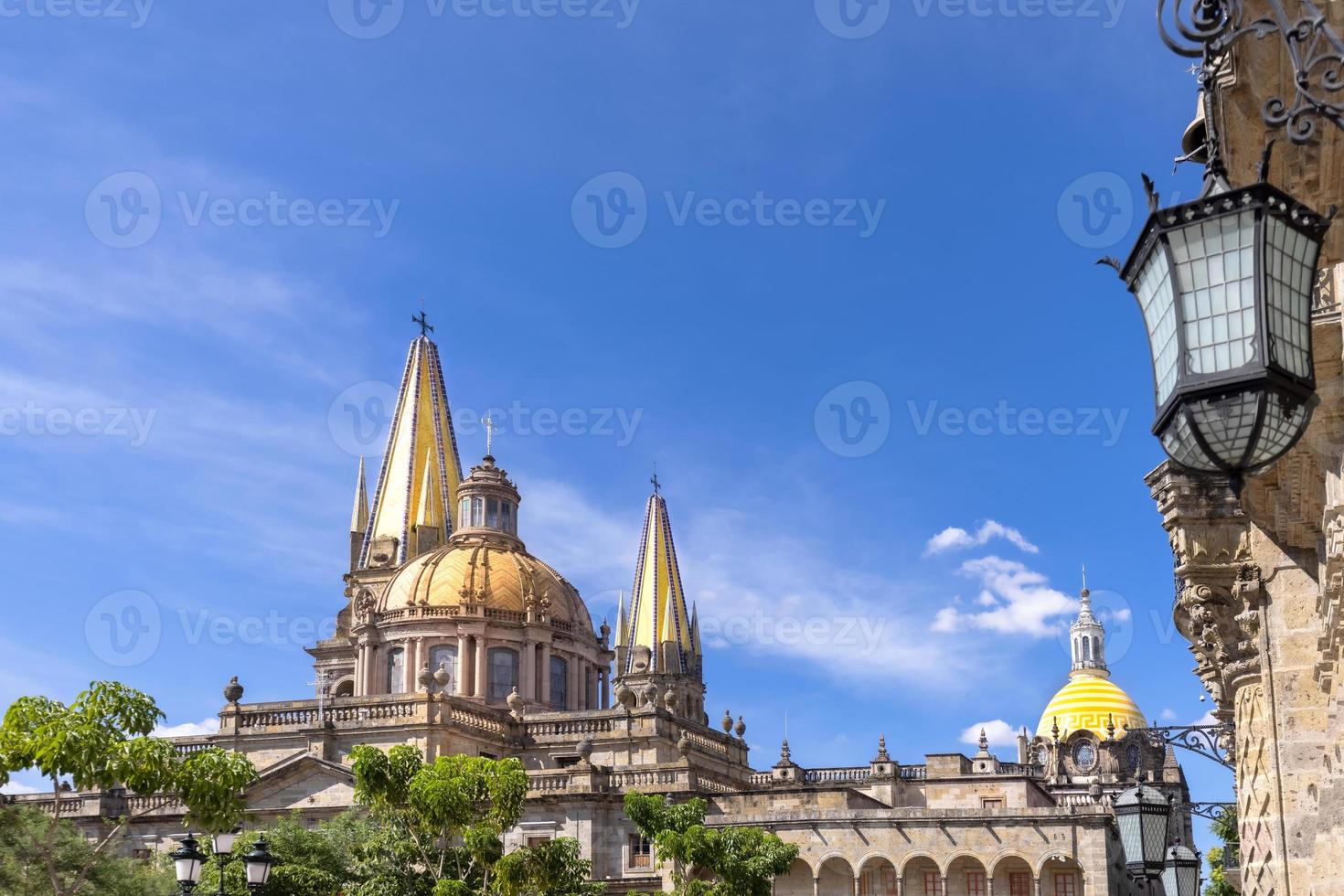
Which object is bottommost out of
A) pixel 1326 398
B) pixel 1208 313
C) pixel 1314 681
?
pixel 1314 681

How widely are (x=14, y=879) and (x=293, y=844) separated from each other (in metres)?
8.74

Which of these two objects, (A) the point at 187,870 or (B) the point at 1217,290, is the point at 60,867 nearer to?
(A) the point at 187,870

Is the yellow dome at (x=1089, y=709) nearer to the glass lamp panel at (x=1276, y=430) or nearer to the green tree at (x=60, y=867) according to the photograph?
the green tree at (x=60, y=867)

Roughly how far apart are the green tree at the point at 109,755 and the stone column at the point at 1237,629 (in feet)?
45.3

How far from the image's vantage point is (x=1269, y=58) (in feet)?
35.9

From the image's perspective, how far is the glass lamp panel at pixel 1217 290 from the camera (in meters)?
6.08

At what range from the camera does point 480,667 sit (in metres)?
52.8

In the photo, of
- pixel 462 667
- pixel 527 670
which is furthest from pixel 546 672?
pixel 462 667

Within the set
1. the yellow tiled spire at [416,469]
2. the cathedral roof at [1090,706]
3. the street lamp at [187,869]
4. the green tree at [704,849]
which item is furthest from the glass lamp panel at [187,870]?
the cathedral roof at [1090,706]

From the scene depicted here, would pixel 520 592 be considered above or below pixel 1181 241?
above

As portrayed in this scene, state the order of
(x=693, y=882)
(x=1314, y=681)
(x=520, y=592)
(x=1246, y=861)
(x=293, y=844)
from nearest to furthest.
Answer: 1. (x=1314, y=681)
2. (x=1246, y=861)
3. (x=693, y=882)
4. (x=293, y=844)
5. (x=520, y=592)

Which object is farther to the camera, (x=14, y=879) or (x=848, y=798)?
(x=848, y=798)

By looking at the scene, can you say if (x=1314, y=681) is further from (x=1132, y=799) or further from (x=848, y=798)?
(x=848, y=798)

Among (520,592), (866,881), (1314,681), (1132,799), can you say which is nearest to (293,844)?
(866,881)
